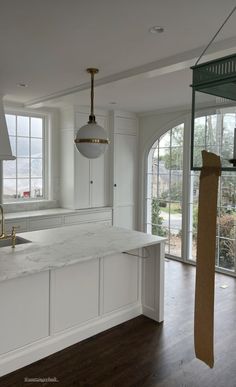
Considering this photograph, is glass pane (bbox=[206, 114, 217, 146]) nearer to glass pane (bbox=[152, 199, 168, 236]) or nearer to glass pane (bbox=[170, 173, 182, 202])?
glass pane (bbox=[170, 173, 182, 202])

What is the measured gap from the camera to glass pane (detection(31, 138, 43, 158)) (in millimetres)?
5238

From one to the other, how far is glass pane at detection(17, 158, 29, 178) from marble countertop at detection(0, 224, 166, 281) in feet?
6.66

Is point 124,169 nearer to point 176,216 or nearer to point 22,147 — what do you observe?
point 176,216

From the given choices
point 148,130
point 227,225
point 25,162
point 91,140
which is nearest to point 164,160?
point 148,130

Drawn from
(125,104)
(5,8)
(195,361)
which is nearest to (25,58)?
(5,8)

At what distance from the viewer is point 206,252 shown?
2.28 ft

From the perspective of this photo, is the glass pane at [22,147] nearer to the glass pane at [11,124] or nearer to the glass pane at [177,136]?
the glass pane at [11,124]

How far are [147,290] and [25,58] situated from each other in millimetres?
2486

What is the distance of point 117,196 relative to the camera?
18.4ft

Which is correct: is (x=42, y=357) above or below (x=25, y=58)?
below

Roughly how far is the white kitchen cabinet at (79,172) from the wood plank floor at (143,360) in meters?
2.50

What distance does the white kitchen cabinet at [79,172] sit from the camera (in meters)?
5.12

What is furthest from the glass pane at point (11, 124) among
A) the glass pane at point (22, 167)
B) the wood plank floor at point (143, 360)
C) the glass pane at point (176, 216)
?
the wood plank floor at point (143, 360)

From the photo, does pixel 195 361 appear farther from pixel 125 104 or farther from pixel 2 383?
pixel 125 104
